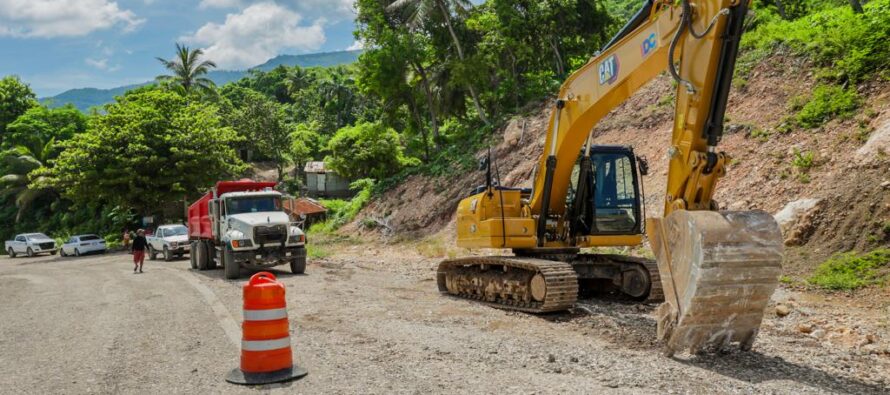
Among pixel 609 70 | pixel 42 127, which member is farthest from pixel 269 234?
pixel 42 127

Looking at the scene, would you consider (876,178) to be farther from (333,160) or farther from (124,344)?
(333,160)

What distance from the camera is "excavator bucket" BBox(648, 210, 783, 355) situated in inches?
248

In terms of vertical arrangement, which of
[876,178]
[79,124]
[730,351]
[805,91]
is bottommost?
[730,351]

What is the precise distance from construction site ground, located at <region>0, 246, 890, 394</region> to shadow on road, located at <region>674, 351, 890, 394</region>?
0.8 inches

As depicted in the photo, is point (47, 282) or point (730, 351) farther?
point (47, 282)

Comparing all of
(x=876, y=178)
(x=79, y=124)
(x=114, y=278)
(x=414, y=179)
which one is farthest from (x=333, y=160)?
(x=876, y=178)

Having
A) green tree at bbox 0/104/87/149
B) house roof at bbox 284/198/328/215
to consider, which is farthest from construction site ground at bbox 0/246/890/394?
green tree at bbox 0/104/87/149

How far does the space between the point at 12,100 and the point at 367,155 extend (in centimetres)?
4328

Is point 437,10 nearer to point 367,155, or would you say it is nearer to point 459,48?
point 459,48

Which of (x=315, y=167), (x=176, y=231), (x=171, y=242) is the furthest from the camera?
(x=315, y=167)

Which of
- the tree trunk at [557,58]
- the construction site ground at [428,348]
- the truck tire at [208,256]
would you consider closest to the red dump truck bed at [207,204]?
the truck tire at [208,256]

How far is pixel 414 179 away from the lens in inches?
1334

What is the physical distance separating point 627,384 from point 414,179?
28183 mm

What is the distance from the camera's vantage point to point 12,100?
64.8 m
